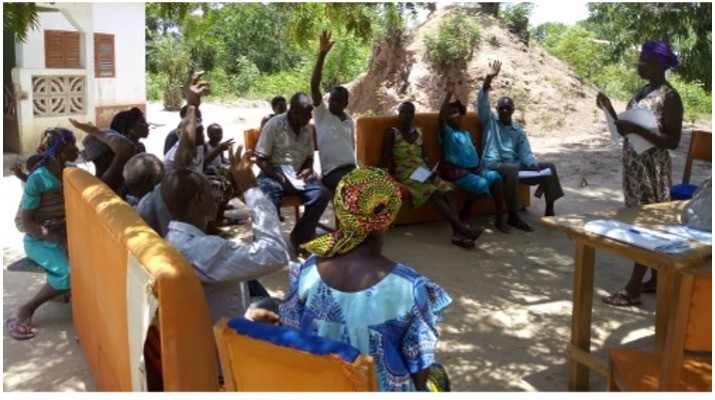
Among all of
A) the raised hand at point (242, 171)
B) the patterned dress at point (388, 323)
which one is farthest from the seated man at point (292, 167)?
the patterned dress at point (388, 323)

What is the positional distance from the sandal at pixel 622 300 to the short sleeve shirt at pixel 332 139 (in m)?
2.65

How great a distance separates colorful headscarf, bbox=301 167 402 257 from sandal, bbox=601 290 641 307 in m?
3.02

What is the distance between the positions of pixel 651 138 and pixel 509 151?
2.54 metres

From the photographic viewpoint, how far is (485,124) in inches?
294

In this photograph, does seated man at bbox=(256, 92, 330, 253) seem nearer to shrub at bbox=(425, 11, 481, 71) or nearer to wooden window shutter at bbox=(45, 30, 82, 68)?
wooden window shutter at bbox=(45, 30, 82, 68)

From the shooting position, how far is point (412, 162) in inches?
271

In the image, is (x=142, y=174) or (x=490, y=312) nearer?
(x=142, y=174)

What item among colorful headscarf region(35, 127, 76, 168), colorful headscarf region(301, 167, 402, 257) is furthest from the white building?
colorful headscarf region(301, 167, 402, 257)

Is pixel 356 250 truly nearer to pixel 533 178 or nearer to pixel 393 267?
pixel 393 267

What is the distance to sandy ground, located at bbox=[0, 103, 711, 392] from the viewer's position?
13.3ft

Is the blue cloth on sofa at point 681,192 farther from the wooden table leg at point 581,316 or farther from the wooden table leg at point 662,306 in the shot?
the wooden table leg at point 662,306

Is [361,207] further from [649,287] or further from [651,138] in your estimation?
[649,287]

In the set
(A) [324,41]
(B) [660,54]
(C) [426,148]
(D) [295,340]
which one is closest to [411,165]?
(C) [426,148]

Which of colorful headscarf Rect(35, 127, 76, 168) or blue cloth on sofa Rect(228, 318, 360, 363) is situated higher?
colorful headscarf Rect(35, 127, 76, 168)
